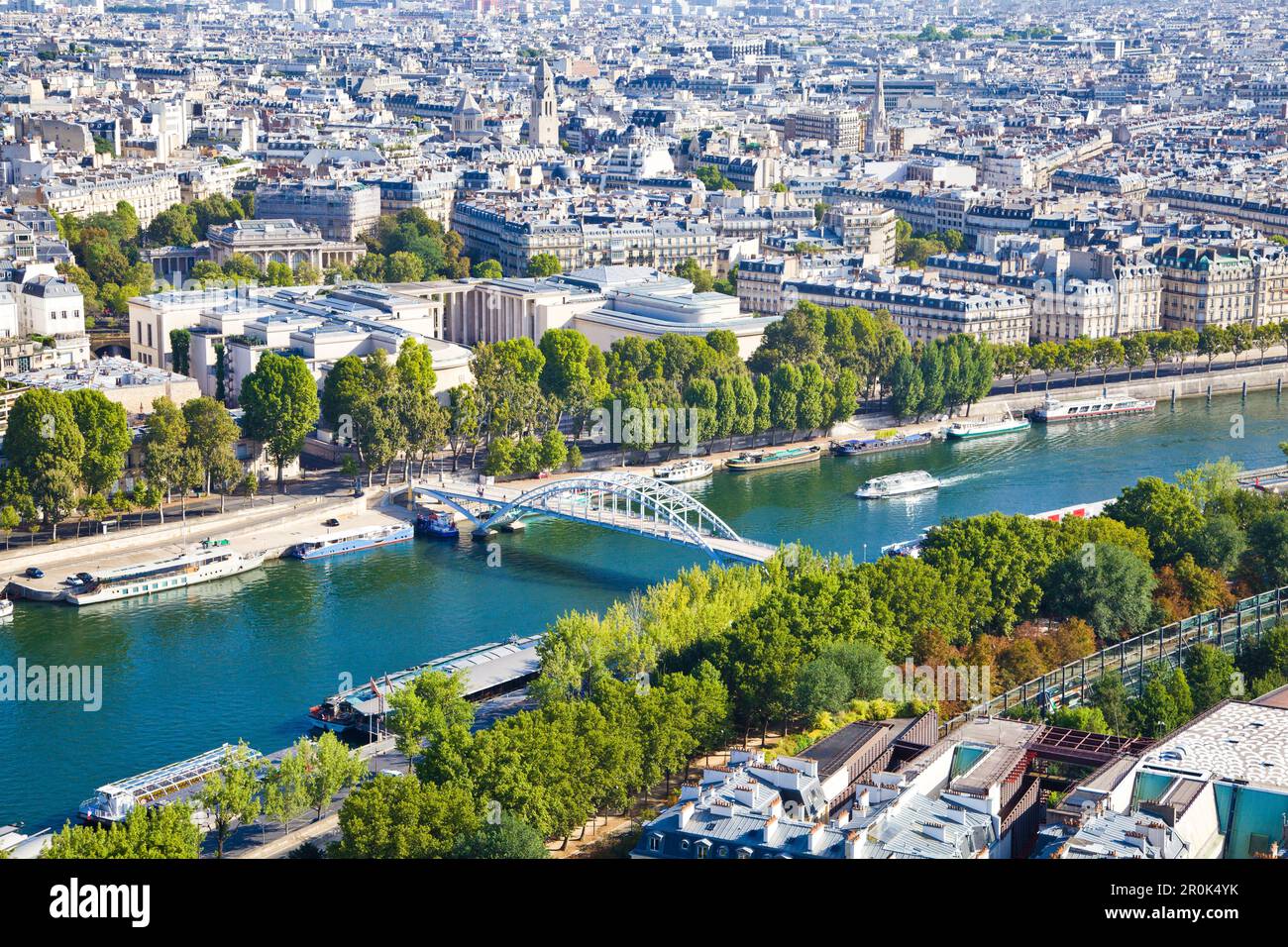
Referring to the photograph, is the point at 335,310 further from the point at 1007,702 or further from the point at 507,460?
the point at 1007,702

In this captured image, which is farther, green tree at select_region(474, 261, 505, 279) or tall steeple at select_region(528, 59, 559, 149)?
tall steeple at select_region(528, 59, 559, 149)

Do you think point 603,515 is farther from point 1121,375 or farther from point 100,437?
point 1121,375

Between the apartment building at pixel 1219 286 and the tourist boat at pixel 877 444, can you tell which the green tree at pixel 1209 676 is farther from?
the apartment building at pixel 1219 286

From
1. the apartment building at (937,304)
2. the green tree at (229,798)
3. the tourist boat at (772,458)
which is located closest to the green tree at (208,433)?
the tourist boat at (772,458)

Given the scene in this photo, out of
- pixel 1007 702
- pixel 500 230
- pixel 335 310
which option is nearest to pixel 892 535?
pixel 1007 702

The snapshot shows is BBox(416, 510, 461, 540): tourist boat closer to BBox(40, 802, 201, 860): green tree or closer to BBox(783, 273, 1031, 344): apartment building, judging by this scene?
BBox(783, 273, 1031, 344): apartment building

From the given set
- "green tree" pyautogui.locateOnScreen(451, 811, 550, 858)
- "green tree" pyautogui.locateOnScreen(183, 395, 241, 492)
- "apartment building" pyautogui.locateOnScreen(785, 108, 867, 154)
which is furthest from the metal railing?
"apartment building" pyautogui.locateOnScreen(785, 108, 867, 154)
